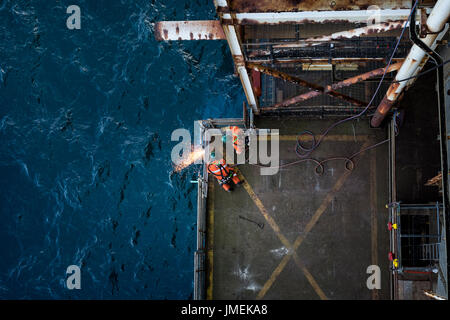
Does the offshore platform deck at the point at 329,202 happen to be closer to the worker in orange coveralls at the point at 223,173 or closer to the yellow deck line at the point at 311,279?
the yellow deck line at the point at 311,279

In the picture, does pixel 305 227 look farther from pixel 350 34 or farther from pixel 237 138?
pixel 350 34

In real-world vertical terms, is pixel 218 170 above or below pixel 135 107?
below

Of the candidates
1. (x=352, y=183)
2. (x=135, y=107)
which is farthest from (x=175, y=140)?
(x=352, y=183)

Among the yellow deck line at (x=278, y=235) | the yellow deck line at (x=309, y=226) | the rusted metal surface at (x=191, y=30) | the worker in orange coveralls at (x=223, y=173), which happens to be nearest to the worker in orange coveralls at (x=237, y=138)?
the worker in orange coveralls at (x=223, y=173)

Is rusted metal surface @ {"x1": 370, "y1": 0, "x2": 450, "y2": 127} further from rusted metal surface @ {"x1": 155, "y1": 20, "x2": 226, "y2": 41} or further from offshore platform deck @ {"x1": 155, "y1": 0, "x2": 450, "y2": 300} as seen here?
rusted metal surface @ {"x1": 155, "y1": 20, "x2": 226, "y2": 41}

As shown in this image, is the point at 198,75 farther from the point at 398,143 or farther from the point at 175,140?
the point at 398,143

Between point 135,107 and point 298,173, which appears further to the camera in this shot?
point 135,107

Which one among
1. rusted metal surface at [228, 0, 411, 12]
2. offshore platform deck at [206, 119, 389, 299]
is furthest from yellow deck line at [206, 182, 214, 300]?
rusted metal surface at [228, 0, 411, 12]
